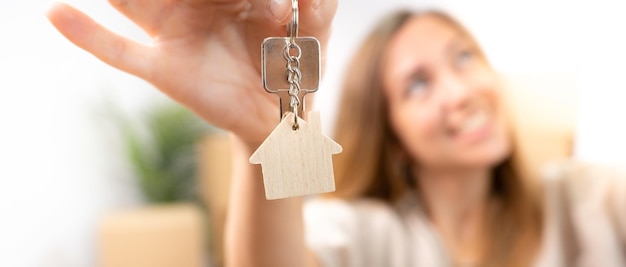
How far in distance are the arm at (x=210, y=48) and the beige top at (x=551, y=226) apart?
0.52 m

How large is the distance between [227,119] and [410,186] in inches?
30.6

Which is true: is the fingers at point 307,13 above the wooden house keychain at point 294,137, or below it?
above

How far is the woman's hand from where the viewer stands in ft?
1.89

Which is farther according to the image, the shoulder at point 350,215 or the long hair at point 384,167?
the long hair at point 384,167

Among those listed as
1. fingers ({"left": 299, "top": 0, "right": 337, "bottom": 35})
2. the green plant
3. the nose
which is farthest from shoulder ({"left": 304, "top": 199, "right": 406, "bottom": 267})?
the green plant

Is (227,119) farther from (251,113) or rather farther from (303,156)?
(303,156)

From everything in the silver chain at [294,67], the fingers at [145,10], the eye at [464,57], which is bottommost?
the silver chain at [294,67]

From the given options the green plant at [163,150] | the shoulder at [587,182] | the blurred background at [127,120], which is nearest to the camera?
the shoulder at [587,182]

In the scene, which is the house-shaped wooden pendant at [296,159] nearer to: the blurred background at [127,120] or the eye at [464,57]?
the eye at [464,57]

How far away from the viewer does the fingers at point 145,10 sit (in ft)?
1.92

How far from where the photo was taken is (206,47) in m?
0.64

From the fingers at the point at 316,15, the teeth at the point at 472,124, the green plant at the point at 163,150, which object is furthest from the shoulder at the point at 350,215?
the green plant at the point at 163,150

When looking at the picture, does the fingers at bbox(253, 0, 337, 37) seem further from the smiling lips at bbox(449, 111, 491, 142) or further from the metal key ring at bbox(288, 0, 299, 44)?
the smiling lips at bbox(449, 111, 491, 142)

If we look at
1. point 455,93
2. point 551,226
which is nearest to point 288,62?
point 455,93
